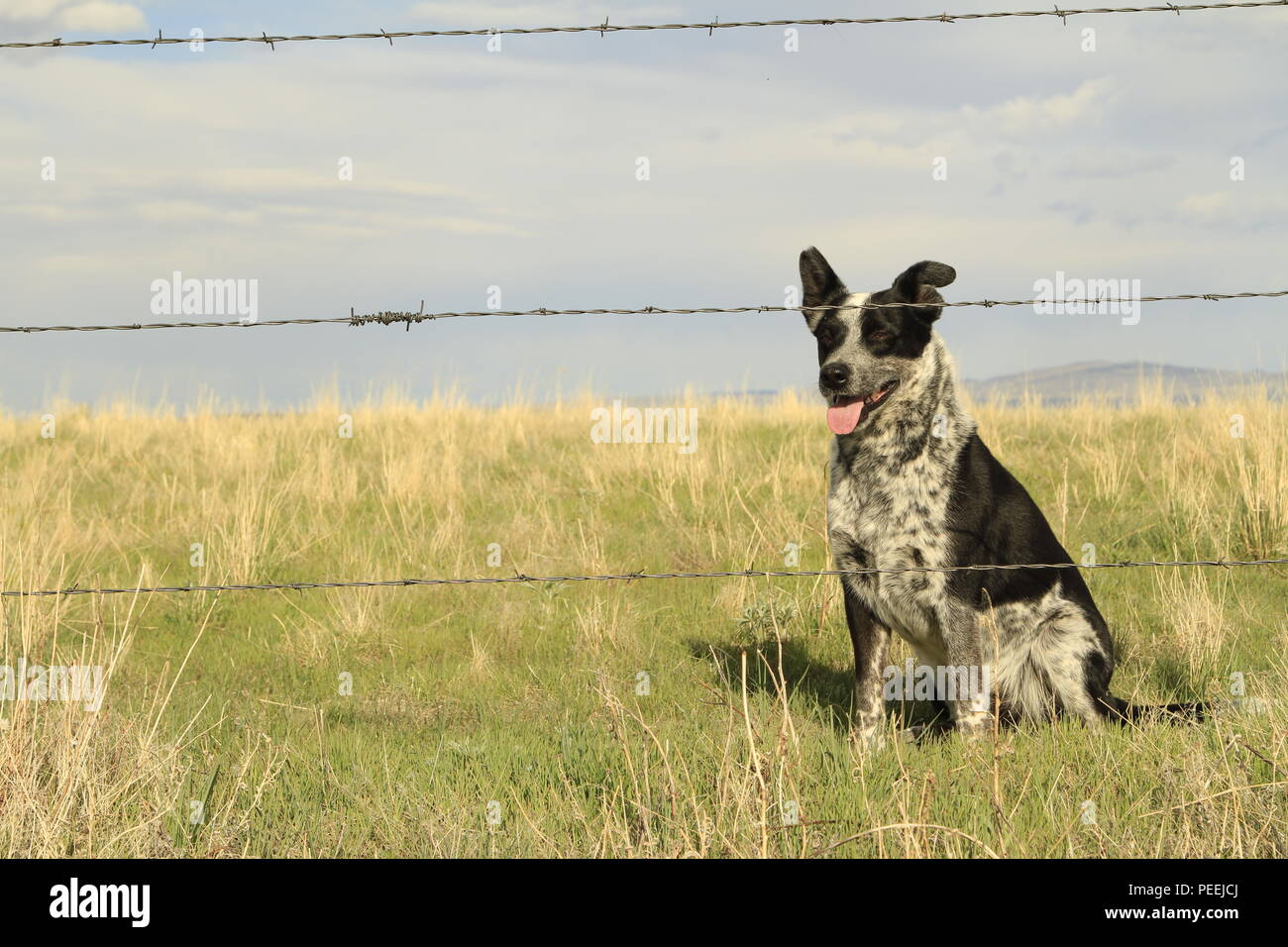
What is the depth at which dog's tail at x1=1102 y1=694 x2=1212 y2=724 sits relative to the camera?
447 cm

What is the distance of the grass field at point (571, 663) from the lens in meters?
3.51

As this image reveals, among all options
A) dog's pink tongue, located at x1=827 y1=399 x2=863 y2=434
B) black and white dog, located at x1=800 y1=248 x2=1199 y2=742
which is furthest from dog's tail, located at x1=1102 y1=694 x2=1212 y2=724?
dog's pink tongue, located at x1=827 y1=399 x2=863 y2=434

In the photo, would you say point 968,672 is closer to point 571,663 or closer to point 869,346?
point 869,346

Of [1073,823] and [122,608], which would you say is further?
[122,608]

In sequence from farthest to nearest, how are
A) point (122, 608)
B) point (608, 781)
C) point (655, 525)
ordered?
1. point (655, 525)
2. point (122, 608)
3. point (608, 781)

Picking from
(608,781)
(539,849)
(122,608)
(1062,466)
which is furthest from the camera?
(1062,466)

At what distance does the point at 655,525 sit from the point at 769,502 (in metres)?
0.96

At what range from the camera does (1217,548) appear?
7.29 m

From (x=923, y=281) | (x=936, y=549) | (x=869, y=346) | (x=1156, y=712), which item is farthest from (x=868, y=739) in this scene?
(x=923, y=281)

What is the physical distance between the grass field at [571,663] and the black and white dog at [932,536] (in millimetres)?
305

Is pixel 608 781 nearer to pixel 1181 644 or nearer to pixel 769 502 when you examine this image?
pixel 1181 644

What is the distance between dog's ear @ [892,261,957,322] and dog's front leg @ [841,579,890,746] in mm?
1266

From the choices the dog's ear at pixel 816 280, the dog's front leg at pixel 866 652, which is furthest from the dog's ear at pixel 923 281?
the dog's front leg at pixel 866 652
